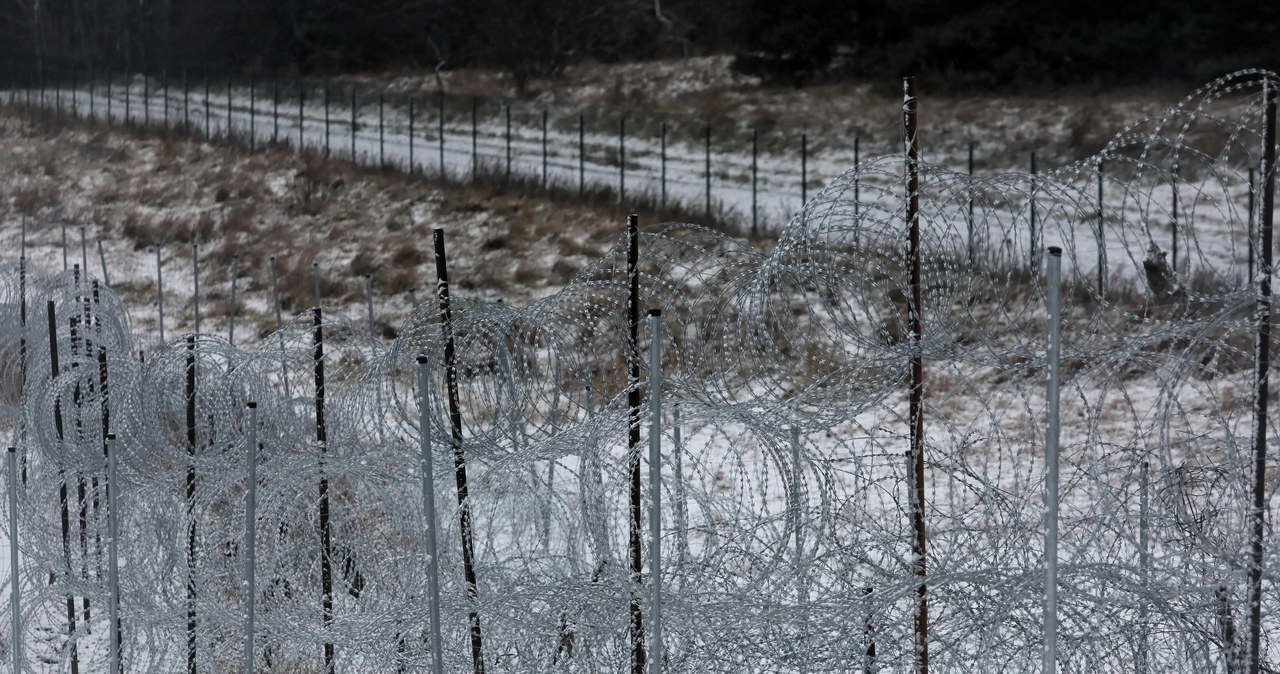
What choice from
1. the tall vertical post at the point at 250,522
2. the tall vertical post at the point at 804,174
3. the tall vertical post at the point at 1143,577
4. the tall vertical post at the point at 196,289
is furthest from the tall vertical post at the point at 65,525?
the tall vertical post at the point at 804,174

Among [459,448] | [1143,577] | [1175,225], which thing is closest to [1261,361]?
[1143,577]

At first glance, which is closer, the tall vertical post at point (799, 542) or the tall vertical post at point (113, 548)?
the tall vertical post at point (799, 542)

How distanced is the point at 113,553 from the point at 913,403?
420 centimetres

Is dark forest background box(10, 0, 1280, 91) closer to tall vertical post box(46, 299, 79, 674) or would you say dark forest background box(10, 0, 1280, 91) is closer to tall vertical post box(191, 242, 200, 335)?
tall vertical post box(191, 242, 200, 335)

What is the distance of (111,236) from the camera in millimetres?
30562

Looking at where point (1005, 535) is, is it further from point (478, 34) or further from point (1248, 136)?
point (478, 34)

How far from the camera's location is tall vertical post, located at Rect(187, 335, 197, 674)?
31.5 ft

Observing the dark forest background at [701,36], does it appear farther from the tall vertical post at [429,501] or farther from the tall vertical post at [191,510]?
the tall vertical post at [429,501]

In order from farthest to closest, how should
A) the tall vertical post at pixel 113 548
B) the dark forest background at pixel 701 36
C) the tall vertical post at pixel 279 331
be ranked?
the dark forest background at pixel 701 36 → the tall vertical post at pixel 279 331 → the tall vertical post at pixel 113 548

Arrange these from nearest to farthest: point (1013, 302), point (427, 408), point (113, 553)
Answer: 1. point (427, 408)
2. point (113, 553)
3. point (1013, 302)

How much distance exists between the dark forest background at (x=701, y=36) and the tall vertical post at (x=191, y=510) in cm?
2909

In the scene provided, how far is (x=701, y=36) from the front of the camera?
48.2m

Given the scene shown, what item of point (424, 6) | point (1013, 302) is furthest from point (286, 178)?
point (424, 6)

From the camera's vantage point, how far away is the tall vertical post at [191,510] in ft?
31.5
